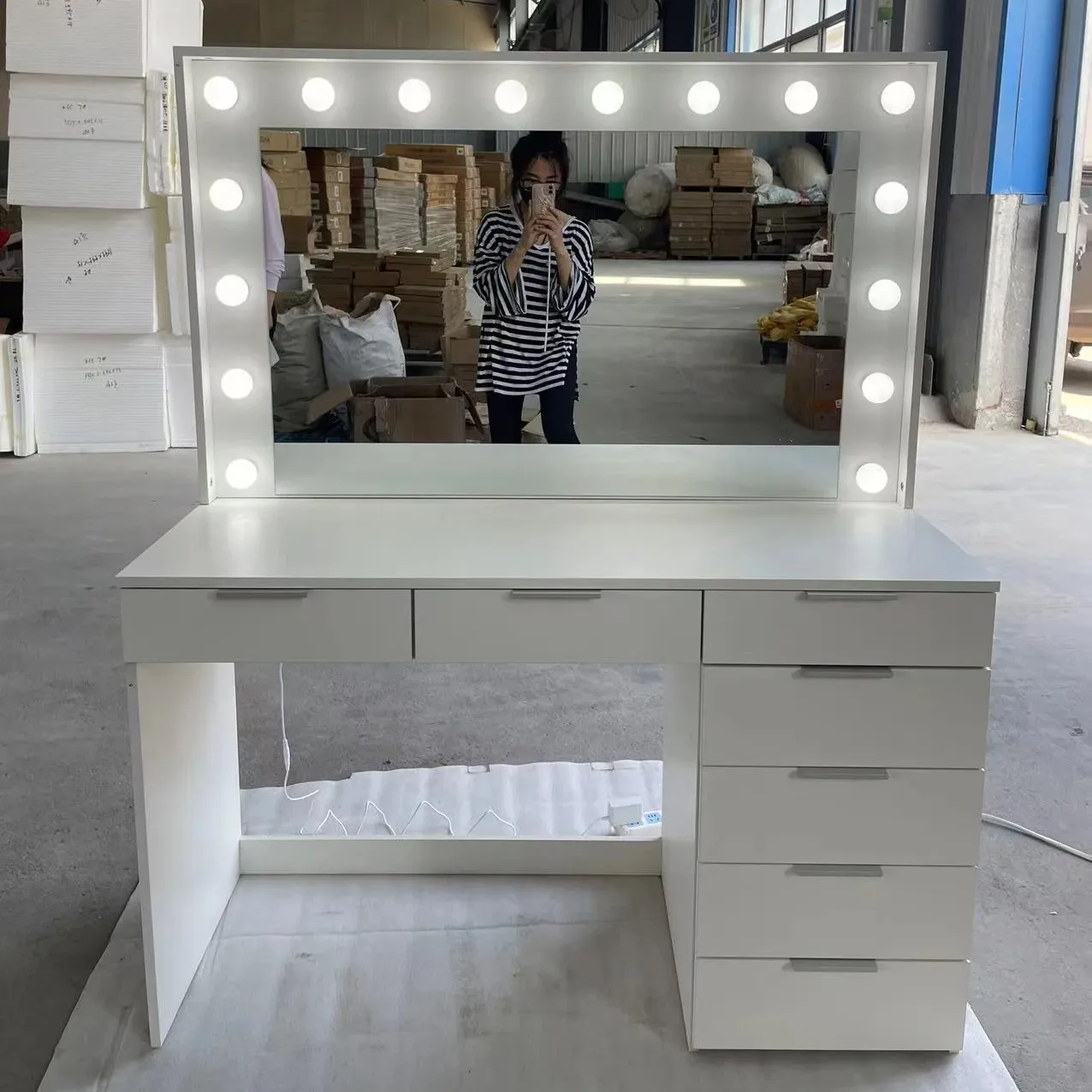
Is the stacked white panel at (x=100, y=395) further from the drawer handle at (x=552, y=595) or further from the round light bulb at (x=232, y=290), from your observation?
the drawer handle at (x=552, y=595)

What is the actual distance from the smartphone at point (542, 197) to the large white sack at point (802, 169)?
1.17 feet

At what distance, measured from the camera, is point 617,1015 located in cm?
174

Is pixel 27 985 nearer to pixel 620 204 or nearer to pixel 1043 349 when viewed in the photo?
pixel 620 204

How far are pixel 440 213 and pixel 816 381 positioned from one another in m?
0.65

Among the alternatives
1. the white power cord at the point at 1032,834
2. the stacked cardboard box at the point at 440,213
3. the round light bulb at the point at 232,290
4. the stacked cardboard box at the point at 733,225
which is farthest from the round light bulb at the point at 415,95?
the white power cord at the point at 1032,834

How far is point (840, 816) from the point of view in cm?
158

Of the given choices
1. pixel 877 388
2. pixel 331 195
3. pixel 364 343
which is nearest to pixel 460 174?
pixel 331 195

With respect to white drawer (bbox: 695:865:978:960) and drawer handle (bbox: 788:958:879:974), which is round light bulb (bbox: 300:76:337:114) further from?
drawer handle (bbox: 788:958:879:974)

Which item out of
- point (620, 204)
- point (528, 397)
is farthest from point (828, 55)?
point (528, 397)

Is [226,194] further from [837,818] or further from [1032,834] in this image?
[1032,834]

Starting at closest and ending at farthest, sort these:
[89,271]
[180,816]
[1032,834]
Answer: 1. [180,816]
2. [1032,834]
3. [89,271]

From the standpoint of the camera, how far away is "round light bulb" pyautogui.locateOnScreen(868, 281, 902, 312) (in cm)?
189

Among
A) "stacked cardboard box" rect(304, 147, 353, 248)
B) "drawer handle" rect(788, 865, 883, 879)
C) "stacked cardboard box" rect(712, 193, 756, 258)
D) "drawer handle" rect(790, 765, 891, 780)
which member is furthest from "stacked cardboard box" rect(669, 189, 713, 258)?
"drawer handle" rect(788, 865, 883, 879)

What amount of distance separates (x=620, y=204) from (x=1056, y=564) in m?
2.53
